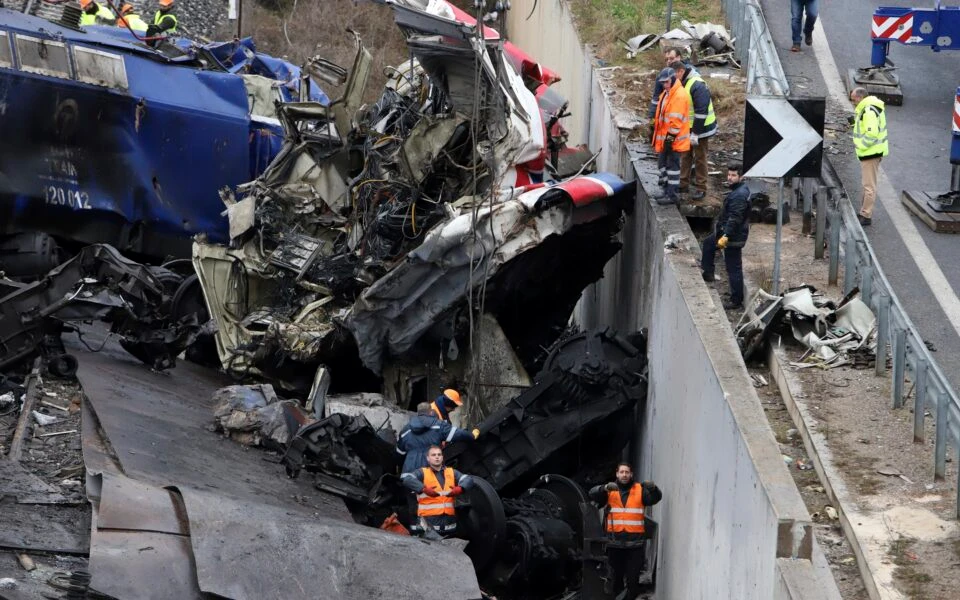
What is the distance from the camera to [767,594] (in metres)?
6.15

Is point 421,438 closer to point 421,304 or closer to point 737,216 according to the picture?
point 421,304

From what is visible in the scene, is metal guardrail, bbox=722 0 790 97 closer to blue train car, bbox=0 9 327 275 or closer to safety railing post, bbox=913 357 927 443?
safety railing post, bbox=913 357 927 443

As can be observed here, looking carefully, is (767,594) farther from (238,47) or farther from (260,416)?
(238,47)

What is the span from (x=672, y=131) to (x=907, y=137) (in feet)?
14.9

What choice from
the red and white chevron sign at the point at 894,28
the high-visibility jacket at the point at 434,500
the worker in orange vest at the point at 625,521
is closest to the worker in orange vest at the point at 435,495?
the high-visibility jacket at the point at 434,500

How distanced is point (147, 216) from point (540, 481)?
21.0ft

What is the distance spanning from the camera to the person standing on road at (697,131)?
10.9m

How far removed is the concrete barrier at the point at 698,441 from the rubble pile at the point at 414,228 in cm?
70

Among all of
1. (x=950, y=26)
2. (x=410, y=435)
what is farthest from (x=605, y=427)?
(x=950, y=26)

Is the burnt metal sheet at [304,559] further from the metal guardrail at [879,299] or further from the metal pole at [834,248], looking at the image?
the metal pole at [834,248]

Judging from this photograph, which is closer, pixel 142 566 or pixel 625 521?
pixel 142 566

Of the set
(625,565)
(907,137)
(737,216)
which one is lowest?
(625,565)

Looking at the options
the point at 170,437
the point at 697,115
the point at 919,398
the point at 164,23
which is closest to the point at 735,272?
the point at 697,115

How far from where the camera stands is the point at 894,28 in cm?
1506
